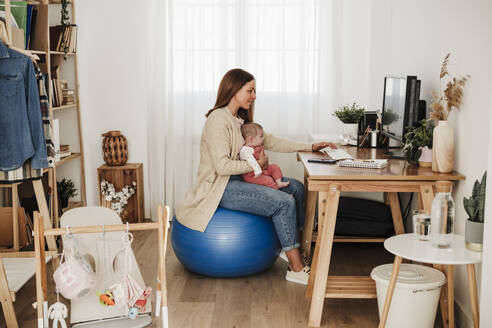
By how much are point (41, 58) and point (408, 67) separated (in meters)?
2.51

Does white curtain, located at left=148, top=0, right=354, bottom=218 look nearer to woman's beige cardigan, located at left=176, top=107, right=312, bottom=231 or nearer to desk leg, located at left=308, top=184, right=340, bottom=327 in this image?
woman's beige cardigan, located at left=176, top=107, right=312, bottom=231

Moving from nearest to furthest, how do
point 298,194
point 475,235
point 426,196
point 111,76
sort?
point 475,235 → point 426,196 → point 298,194 → point 111,76

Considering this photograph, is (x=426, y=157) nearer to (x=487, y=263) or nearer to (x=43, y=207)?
(x=487, y=263)

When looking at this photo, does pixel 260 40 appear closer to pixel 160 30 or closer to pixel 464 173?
pixel 160 30

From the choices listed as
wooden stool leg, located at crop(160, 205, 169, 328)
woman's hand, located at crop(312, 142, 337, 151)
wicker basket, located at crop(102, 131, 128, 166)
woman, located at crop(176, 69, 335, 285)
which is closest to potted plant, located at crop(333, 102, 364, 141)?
woman's hand, located at crop(312, 142, 337, 151)

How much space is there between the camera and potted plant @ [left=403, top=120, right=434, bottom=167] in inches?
127

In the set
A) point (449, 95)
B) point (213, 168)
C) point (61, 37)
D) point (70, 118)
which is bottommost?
point (213, 168)

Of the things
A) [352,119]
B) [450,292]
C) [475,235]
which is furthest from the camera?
[352,119]

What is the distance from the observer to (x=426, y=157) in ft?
10.5

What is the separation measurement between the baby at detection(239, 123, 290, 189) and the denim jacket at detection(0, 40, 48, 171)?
120cm

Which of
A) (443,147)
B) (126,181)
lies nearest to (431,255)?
(443,147)

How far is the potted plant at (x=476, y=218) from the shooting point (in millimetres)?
2475

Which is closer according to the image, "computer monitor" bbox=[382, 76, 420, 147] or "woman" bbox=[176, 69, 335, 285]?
"computer monitor" bbox=[382, 76, 420, 147]

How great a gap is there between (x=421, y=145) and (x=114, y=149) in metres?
2.54
